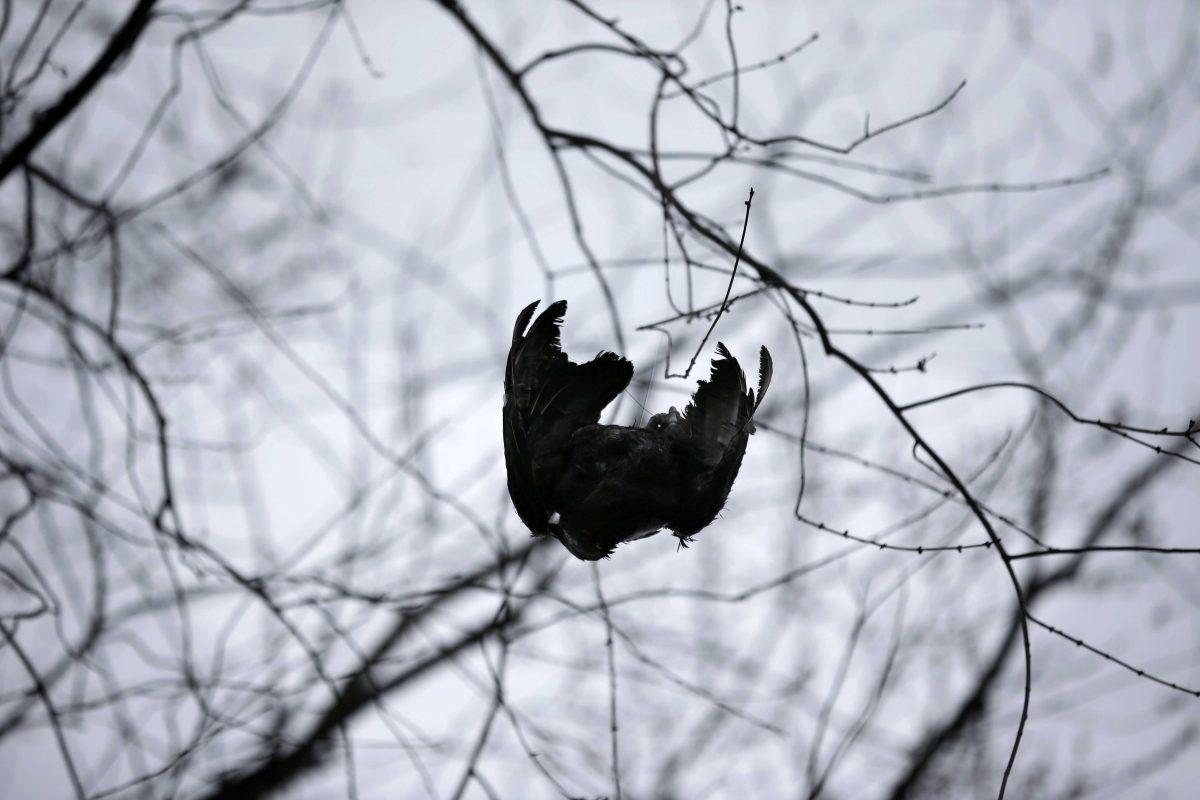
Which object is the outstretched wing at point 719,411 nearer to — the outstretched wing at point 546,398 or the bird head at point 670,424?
the bird head at point 670,424

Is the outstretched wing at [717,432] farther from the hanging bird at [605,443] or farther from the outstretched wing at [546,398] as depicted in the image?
the outstretched wing at [546,398]

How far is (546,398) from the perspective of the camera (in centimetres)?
160

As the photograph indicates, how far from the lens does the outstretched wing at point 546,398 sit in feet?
5.20

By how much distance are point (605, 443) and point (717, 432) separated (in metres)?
0.19

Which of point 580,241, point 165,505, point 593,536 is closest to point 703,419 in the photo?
point 593,536

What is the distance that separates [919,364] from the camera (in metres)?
1.96

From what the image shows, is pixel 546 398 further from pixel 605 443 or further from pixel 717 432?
pixel 717 432

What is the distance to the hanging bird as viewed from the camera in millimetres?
1570

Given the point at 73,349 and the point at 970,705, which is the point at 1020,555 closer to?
the point at 73,349

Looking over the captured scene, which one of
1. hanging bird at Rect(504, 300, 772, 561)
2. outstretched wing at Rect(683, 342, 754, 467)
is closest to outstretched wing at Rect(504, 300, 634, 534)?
hanging bird at Rect(504, 300, 772, 561)

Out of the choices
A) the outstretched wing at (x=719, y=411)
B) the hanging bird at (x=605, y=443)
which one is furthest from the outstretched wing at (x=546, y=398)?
the outstretched wing at (x=719, y=411)

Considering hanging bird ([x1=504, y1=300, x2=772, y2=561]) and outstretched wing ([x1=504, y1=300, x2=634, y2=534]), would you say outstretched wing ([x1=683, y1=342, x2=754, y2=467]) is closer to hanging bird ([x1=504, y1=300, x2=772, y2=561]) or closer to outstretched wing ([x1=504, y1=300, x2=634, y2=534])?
A: hanging bird ([x1=504, y1=300, x2=772, y2=561])

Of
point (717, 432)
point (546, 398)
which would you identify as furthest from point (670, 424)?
point (546, 398)

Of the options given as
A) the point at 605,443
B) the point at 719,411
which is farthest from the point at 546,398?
the point at 719,411
